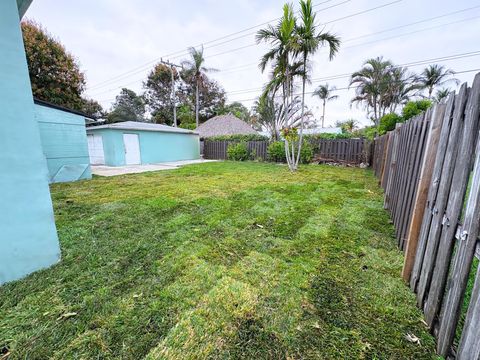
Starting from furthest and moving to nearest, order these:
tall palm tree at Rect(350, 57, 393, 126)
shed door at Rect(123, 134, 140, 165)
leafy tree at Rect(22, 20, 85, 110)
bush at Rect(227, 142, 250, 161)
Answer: tall palm tree at Rect(350, 57, 393, 126) < bush at Rect(227, 142, 250, 161) < leafy tree at Rect(22, 20, 85, 110) < shed door at Rect(123, 134, 140, 165)

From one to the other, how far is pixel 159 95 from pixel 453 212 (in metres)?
34.6

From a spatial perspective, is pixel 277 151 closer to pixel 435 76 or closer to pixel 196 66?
pixel 196 66

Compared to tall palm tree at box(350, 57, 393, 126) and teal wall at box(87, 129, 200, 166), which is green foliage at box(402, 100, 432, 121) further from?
teal wall at box(87, 129, 200, 166)

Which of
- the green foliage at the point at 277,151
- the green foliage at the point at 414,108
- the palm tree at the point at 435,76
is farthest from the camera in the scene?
the palm tree at the point at 435,76

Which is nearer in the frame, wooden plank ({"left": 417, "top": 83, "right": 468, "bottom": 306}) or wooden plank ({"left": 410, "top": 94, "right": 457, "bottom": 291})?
wooden plank ({"left": 417, "top": 83, "right": 468, "bottom": 306})

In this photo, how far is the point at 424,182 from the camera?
172 cm

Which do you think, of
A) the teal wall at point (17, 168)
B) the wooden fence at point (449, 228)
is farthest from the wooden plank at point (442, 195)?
the teal wall at point (17, 168)

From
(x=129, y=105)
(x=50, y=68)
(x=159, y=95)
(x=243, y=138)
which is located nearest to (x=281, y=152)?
(x=243, y=138)

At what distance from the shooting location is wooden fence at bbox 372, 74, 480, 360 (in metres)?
1.01

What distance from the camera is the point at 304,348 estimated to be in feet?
4.11

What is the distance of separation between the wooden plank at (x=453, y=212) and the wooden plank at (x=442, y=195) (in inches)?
2.0

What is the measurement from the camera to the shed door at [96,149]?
39.3 ft

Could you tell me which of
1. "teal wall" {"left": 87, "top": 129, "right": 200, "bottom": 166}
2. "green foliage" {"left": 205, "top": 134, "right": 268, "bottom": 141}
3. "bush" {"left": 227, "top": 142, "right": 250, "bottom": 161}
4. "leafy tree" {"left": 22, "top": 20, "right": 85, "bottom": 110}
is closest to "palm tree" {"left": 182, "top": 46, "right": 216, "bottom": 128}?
"green foliage" {"left": 205, "top": 134, "right": 268, "bottom": 141}

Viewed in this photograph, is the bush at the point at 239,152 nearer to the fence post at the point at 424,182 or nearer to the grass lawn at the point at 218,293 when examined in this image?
the grass lawn at the point at 218,293
